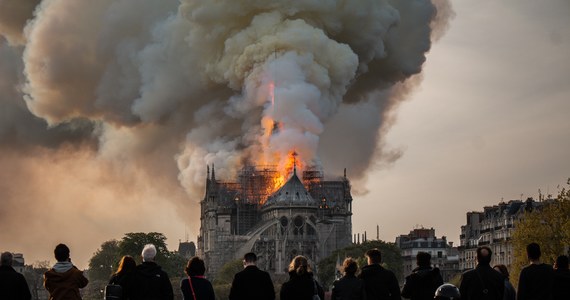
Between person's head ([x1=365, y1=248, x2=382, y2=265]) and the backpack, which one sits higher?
person's head ([x1=365, y1=248, x2=382, y2=265])

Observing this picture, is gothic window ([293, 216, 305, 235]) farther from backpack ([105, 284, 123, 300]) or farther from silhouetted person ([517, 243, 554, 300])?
backpack ([105, 284, 123, 300])

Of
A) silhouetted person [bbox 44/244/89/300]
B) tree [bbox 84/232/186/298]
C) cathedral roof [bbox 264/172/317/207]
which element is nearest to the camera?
silhouetted person [bbox 44/244/89/300]

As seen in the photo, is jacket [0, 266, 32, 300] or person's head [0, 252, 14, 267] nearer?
person's head [0, 252, 14, 267]

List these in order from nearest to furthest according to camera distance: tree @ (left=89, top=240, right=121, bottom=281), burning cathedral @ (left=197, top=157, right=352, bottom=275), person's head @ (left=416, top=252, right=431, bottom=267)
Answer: person's head @ (left=416, top=252, right=431, bottom=267), burning cathedral @ (left=197, top=157, right=352, bottom=275), tree @ (left=89, top=240, right=121, bottom=281)

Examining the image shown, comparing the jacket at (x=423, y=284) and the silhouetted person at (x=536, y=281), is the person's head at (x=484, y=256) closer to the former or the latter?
the silhouetted person at (x=536, y=281)

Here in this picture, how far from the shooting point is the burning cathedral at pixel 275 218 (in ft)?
515

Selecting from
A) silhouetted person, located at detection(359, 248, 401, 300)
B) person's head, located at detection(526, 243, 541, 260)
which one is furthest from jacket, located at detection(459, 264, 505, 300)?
silhouetted person, located at detection(359, 248, 401, 300)

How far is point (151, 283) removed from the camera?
30156 millimetres

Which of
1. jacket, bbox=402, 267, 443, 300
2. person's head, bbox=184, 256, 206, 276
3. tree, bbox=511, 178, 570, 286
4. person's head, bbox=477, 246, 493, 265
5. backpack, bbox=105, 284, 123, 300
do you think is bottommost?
backpack, bbox=105, 284, 123, 300

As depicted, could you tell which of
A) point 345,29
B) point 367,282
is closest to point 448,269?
point 345,29

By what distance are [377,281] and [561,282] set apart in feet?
11.8

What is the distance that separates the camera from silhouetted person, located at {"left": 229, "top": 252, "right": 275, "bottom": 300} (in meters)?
30.8

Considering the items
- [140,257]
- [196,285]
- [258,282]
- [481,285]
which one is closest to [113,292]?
[196,285]

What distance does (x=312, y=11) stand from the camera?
146750mm
